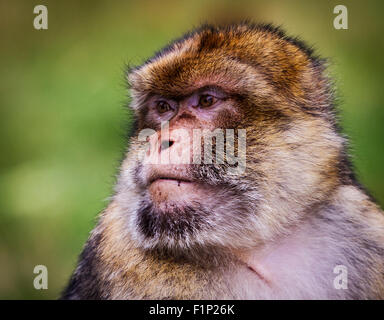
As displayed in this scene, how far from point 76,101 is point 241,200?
3.02 metres

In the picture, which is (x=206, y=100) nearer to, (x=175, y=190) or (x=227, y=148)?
(x=227, y=148)

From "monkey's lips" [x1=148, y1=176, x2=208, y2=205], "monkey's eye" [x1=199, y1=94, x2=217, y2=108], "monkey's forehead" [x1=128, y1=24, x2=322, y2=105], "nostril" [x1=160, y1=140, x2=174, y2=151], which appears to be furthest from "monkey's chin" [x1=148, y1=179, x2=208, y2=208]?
"monkey's forehead" [x1=128, y1=24, x2=322, y2=105]

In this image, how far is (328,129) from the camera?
119 inches

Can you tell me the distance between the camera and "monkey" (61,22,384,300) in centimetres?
276

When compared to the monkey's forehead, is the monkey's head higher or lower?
lower

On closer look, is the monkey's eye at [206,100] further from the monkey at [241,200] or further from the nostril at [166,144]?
the nostril at [166,144]

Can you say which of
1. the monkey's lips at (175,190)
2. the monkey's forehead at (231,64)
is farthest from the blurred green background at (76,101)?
the monkey's lips at (175,190)

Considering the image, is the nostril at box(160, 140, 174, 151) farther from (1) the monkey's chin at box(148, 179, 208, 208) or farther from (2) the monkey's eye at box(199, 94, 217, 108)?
(2) the monkey's eye at box(199, 94, 217, 108)

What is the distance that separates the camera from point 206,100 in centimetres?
294
